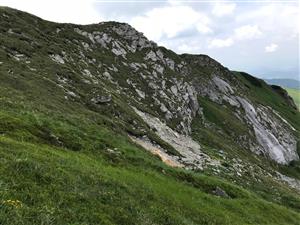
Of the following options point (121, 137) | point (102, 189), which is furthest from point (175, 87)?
point (102, 189)

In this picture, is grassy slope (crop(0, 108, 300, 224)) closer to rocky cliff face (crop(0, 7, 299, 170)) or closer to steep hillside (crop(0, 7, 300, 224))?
steep hillside (crop(0, 7, 300, 224))

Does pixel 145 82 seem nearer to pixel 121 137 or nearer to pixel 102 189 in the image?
pixel 121 137

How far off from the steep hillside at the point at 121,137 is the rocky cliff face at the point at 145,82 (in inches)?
12.2

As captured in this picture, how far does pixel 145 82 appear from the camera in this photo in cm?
7819

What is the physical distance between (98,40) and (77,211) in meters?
72.9

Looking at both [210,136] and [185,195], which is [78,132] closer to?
[185,195]

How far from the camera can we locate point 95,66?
72125mm

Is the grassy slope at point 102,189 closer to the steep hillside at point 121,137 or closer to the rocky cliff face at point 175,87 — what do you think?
the steep hillside at point 121,137

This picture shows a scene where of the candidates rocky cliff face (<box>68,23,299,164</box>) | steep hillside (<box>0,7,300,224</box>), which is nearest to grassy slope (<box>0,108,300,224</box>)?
steep hillside (<box>0,7,300,224</box>)

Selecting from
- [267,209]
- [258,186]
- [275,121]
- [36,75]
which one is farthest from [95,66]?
[275,121]

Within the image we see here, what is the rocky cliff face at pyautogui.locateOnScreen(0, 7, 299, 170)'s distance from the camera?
55.2 metres

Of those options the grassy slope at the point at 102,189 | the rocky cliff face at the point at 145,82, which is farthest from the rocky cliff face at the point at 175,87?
the grassy slope at the point at 102,189

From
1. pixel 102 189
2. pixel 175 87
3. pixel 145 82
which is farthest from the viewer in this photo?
pixel 175 87

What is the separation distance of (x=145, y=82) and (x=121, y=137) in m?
37.6
